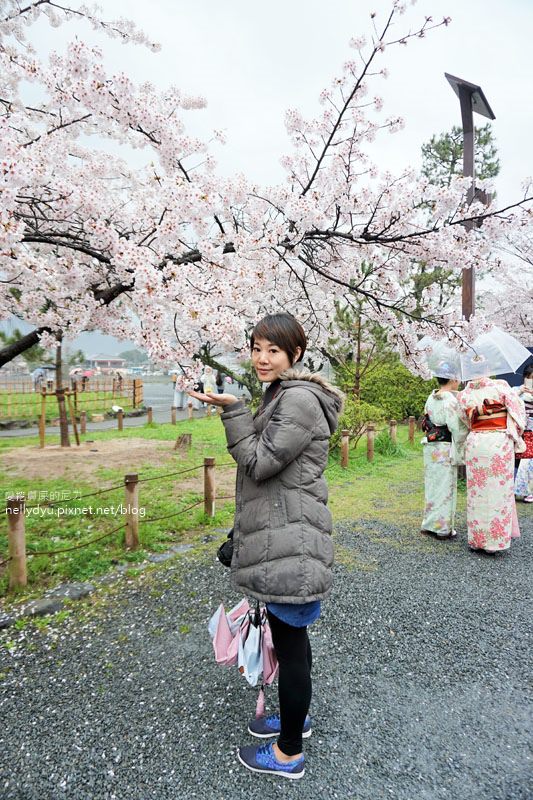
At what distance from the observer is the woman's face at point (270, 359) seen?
1.68 m

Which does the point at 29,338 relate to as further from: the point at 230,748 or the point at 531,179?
the point at 531,179

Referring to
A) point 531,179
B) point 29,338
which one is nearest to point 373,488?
point 531,179

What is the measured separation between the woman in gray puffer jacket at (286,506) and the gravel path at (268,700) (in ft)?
0.98

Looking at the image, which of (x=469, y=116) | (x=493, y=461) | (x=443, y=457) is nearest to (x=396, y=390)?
(x=469, y=116)

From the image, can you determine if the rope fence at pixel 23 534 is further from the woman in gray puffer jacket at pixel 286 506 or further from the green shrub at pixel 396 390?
the green shrub at pixel 396 390

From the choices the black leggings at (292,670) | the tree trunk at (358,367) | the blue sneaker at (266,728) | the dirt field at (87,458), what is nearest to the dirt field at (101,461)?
the dirt field at (87,458)

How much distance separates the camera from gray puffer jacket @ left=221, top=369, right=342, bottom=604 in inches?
59.1

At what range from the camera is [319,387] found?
5.42 ft

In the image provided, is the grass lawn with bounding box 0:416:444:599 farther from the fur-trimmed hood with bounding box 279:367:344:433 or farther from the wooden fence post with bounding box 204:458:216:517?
the fur-trimmed hood with bounding box 279:367:344:433

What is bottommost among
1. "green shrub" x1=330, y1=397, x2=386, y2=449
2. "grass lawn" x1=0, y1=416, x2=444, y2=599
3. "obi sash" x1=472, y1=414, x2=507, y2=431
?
"grass lawn" x1=0, y1=416, x2=444, y2=599

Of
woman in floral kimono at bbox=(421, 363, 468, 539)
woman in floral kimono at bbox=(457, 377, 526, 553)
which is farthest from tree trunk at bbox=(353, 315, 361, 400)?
woman in floral kimono at bbox=(457, 377, 526, 553)

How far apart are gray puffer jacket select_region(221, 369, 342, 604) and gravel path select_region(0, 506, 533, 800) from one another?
0.86 metres

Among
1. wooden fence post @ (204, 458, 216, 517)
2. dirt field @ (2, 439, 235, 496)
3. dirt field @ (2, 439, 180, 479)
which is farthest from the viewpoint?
dirt field @ (2, 439, 180, 479)

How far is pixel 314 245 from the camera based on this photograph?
169 inches
